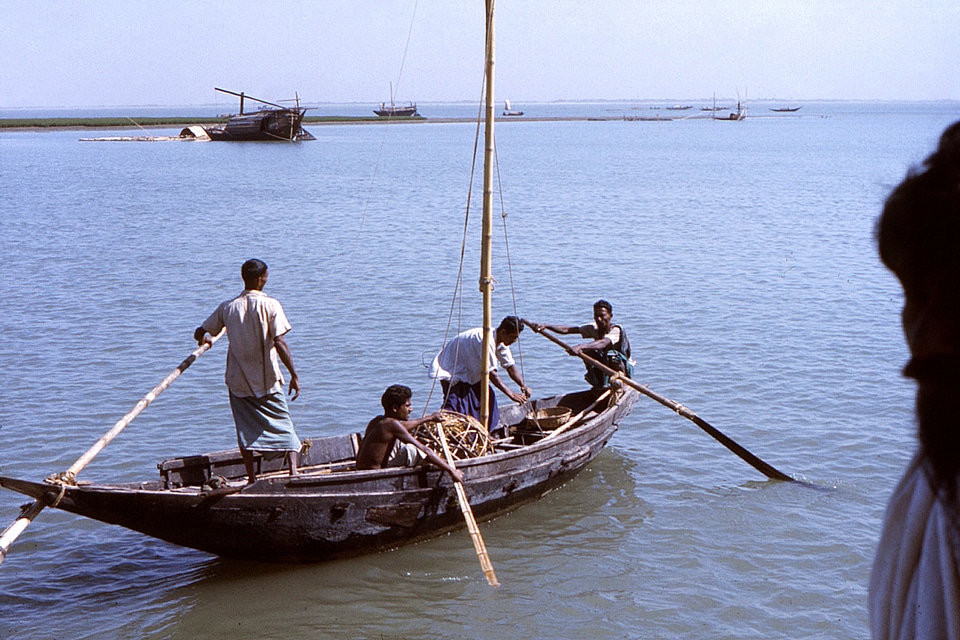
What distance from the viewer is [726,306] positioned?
16.7 m

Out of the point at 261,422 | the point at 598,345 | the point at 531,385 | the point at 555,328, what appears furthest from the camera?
the point at 531,385

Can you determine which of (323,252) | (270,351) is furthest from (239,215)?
(270,351)

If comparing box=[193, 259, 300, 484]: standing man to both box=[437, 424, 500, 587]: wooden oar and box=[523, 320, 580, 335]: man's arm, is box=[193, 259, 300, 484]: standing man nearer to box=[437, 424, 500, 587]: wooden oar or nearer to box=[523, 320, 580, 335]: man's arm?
box=[437, 424, 500, 587]: wooden oar

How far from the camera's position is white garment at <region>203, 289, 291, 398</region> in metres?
6.78

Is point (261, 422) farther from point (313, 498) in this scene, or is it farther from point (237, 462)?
point (313, 498)

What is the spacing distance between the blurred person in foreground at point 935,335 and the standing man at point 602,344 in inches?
327

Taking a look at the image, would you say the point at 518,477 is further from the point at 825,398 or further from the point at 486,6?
the point at 825,398

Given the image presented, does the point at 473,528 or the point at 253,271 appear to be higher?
the point at 253,271

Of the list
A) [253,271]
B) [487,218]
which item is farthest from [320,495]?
[487,218]

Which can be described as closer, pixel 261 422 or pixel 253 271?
pixel 253 271

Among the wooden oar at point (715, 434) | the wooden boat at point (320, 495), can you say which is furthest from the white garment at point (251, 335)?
the wooden oar at point (715, 434)

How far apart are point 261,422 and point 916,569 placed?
6.24 metres

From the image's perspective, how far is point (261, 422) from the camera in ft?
23.1

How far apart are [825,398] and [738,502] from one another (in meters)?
3.23
